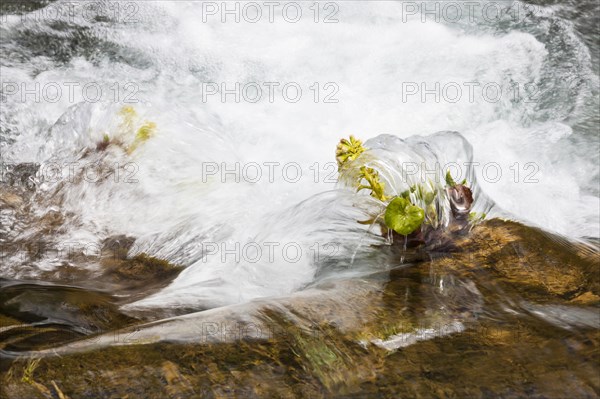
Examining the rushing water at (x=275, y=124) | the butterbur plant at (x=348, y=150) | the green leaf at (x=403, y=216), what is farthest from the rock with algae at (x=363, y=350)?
the butterbur plant at (x=348, y=150)

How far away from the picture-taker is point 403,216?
271cm

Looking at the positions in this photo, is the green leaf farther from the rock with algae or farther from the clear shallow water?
the rock with algae

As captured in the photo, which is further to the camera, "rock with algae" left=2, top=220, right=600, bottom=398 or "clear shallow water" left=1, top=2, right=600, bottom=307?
"clear shallow water" left=1, top=2, right=600, bottom=307

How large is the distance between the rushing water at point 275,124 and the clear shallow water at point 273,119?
14 mm

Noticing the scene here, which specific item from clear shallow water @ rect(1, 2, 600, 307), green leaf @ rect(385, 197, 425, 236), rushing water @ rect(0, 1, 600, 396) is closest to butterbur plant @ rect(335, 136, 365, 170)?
rushing water @ rect(0, 1, 600, 396)

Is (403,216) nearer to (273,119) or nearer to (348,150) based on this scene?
(348,150)

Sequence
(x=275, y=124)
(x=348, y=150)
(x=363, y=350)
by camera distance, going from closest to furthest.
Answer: (x=363, y=350)
(x=348, y=150)
(x=275, y=124)

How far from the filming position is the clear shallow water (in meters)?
3.42

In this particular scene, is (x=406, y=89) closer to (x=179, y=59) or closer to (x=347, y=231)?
(x=179, y=59)

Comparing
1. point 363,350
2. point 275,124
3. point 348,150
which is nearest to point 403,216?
point 348,150

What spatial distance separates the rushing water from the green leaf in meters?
0.14

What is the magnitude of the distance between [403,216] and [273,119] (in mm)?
2279

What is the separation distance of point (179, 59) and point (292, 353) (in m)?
4.00

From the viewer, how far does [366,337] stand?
206 centimetres
